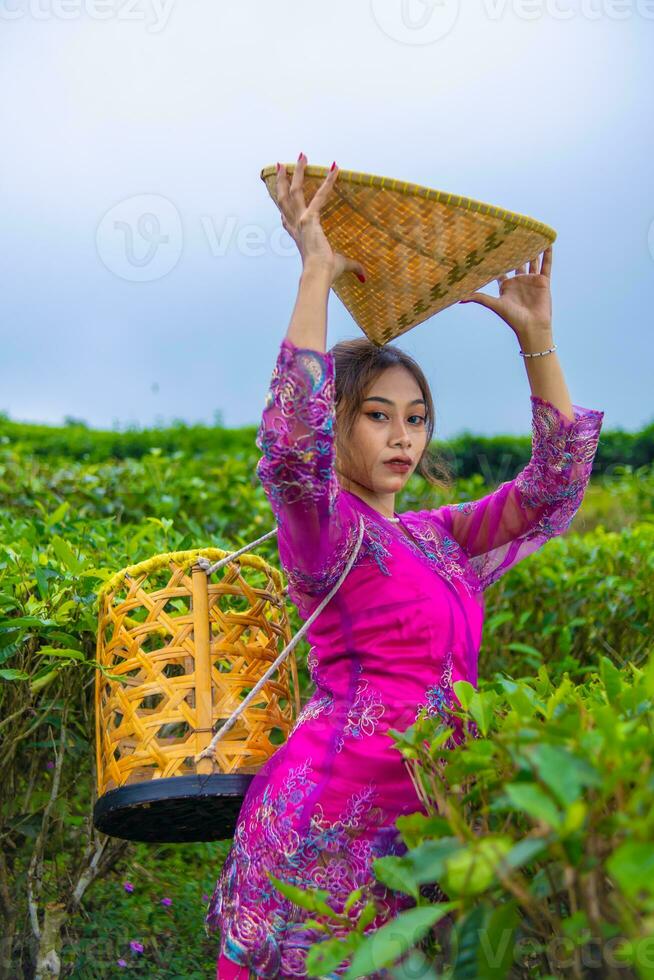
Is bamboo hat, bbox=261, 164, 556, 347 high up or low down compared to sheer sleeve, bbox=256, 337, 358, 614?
up

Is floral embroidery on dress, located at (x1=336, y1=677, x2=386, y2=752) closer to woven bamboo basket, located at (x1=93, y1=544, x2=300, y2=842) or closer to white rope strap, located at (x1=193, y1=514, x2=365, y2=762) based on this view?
white rope strap, located at (x1=193, y1=514, x2=365, y2=762)

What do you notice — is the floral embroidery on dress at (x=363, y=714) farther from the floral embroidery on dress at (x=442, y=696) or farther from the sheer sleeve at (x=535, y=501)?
the sheer sleeve at (x=535, y=501)

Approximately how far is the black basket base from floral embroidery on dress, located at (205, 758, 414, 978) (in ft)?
0.37

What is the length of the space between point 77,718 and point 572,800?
1958 mm

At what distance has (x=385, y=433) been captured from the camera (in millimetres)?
2119

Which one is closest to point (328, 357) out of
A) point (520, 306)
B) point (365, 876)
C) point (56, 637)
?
point (520, 306)

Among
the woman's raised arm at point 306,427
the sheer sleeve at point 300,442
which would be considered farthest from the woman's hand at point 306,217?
the sheer sleeve at point 300,442

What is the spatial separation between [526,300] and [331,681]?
0.94 metres

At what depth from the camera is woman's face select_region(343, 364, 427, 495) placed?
83.0 inches

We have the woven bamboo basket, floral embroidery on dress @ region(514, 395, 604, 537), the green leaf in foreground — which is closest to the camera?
the green leaf in foreground

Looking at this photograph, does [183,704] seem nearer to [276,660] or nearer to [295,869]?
[276,660]

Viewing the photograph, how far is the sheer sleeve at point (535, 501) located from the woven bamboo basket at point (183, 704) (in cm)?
46

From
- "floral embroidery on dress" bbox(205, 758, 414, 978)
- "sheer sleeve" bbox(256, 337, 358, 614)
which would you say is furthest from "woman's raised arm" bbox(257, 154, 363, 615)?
"floral embroidery on dress" bbox(205, 758, 414, 978)

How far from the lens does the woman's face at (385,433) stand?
211 centimetres
